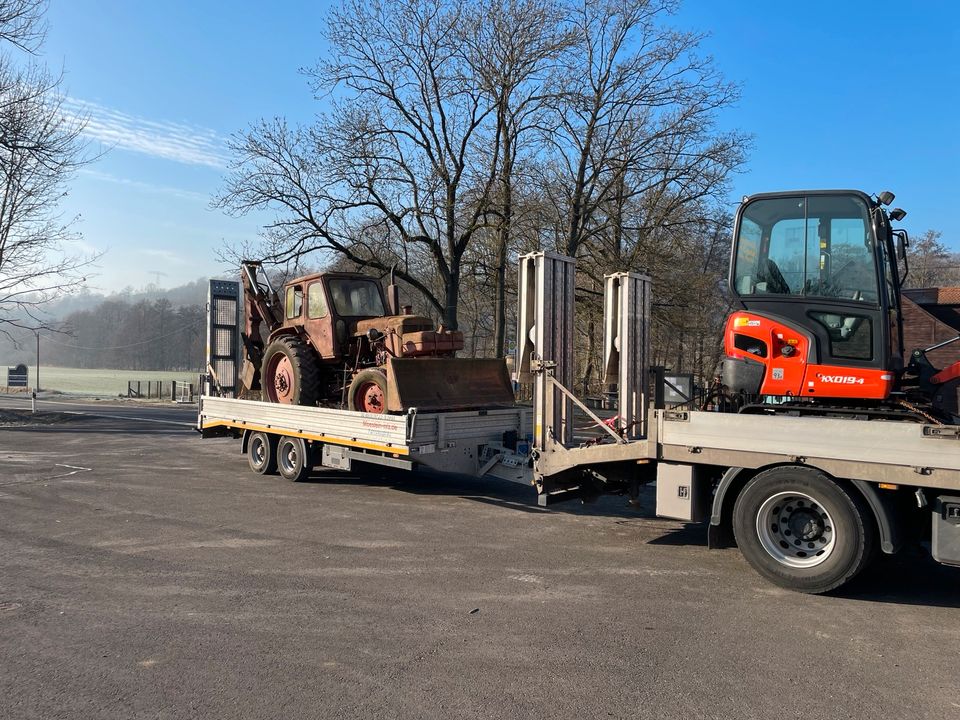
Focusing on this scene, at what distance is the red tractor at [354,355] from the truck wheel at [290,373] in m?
0.02

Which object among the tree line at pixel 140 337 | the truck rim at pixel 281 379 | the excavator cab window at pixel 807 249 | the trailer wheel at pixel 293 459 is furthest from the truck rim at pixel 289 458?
the tree line at pixel 140 337

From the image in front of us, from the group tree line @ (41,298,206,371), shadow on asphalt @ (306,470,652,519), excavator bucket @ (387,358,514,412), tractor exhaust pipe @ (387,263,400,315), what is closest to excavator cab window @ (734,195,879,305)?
shadow on asphalt @ (306,470,652,519)

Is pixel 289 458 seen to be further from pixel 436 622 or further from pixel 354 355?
pixel 436 622

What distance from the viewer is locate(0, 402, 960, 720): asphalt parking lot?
3.87 metres

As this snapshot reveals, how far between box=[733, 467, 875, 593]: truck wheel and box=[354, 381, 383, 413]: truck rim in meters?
5.46

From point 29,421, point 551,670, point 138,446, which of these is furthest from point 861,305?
point 29,421

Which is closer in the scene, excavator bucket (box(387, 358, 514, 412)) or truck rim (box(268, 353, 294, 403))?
excavator bucket (box(387, 358, 514, 412))

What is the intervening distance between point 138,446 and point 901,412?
583 inches

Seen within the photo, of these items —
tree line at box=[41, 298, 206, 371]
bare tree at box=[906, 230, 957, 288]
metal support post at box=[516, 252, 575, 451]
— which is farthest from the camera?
tree line at box=[41, 298, 206, 371]

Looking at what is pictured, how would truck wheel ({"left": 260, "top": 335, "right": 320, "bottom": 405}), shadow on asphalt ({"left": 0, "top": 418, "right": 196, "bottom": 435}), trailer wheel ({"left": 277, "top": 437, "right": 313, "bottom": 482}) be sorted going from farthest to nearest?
1. shadow on asphalt ({"left": 0, "top": 418, "right": 196, "bottom": 435})
2. truck wheel ({"left": 260, "top": 335, "right": 320, "bottom": 405})
3. trailer wheel ({"left": 277, "top": 437, "right": 313, "bottom": 482})

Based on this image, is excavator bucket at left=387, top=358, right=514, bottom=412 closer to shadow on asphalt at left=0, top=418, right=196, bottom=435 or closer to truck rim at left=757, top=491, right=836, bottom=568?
truck rim at left=757, top=491, right=836, bottom=568

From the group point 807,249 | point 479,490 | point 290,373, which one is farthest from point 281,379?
point 807,249

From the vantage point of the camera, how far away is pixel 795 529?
5785 mm

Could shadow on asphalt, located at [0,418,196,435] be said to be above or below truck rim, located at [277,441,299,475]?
below
